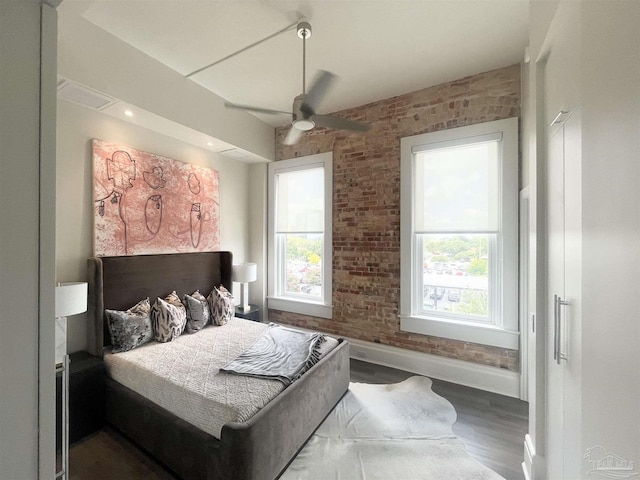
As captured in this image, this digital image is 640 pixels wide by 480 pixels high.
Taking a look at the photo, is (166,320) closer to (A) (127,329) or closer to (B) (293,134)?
(A) (127,329)

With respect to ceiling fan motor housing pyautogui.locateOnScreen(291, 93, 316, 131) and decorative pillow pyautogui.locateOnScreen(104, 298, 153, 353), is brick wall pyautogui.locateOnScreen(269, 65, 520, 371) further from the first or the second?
decorative pillow pyautogui.locateOnScreen(104, 298, 153, 353)

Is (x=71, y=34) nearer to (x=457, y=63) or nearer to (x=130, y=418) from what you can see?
(x=130, y=418)

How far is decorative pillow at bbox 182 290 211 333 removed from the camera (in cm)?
311

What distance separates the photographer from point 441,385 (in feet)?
9.84

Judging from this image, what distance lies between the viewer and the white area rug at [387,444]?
6.09ft

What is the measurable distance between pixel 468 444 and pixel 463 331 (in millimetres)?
1167

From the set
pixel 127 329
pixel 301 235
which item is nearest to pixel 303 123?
pixel 301 235

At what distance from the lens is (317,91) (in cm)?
216

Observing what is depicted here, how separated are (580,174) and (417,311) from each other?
8.20 feet

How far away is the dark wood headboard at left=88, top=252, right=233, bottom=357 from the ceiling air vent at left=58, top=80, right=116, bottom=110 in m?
1.47

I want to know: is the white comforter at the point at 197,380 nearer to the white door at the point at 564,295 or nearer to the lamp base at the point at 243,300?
the lamp base at the point at 243,300

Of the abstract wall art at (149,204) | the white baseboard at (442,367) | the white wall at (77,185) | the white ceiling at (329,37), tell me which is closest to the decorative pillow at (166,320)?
the white wall at (77,185)

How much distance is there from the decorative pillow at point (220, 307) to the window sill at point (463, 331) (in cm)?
216

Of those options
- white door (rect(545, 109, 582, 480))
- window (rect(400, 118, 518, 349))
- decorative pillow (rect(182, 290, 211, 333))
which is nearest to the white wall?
decorative pillow (rect(182, 290, 211, 333))
